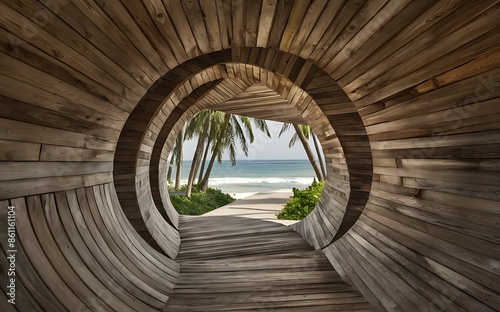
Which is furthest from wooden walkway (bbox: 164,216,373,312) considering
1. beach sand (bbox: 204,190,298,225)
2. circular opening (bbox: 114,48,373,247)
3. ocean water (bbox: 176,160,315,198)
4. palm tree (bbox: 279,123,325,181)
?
ocean water (bbox: 176,160,315,198)

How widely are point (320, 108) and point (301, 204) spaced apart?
24.9ft

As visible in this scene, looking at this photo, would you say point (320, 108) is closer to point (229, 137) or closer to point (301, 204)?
point (301, 204)

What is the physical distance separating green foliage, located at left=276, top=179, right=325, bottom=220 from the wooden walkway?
14.5 feet

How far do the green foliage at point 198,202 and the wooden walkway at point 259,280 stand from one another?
34.3 ft

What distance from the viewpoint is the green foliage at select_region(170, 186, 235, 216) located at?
16.3 meters

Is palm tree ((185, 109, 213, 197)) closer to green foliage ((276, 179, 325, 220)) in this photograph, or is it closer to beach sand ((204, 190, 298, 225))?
beach sand ((204, 190, 298, 225))

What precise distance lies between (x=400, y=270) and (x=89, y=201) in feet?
10.9

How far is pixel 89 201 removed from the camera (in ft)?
9.29

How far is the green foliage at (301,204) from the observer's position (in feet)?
34.6

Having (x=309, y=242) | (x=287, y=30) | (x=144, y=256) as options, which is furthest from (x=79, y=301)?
(x=309, y=242)

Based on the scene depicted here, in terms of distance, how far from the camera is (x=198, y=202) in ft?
61.6

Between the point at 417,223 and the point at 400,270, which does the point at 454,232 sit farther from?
the point at 400,270

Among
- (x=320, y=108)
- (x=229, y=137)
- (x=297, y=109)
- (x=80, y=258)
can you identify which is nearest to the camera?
(x=80, y=258)

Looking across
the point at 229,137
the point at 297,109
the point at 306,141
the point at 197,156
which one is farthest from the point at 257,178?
the point at 297,109
